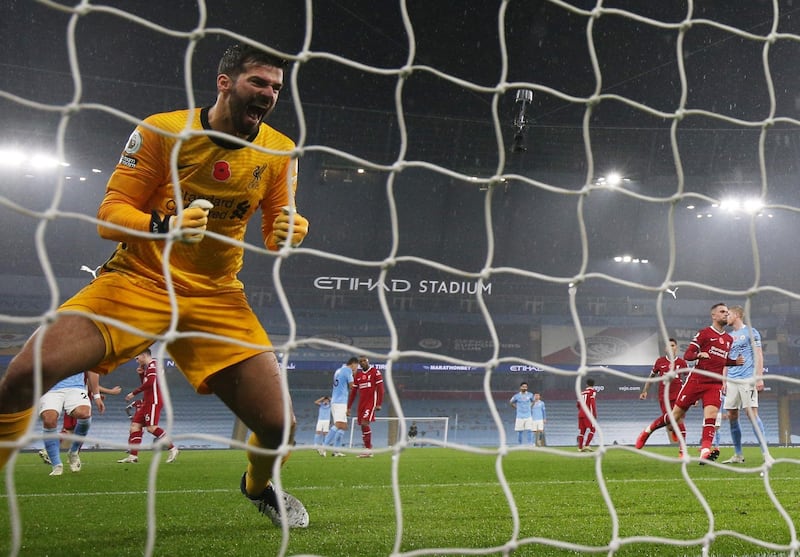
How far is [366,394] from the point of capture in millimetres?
12352

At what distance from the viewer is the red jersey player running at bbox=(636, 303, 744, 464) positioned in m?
7.26

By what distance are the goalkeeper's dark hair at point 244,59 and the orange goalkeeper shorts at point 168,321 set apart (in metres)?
0.92

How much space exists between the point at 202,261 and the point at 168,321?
0.98 feet

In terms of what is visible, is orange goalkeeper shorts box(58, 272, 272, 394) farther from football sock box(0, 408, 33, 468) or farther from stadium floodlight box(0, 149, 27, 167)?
stadium floodlight box(0, 149, 27, 167)

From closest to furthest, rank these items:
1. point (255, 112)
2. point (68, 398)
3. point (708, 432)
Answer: point (255, 112)
point (708, 432)
point (68, 398)

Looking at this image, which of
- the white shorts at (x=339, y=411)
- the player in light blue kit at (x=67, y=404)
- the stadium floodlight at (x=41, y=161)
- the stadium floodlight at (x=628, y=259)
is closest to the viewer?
the player in light blue kit at (x=67, y=404)

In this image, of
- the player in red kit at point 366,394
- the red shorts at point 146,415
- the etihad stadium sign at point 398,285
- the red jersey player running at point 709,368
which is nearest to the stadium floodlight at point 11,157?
the etihad stadium sign at point 398,285

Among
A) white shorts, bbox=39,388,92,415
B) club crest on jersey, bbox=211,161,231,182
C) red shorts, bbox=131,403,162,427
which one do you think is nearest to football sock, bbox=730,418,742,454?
red shorts, bbox=131,403,162,427

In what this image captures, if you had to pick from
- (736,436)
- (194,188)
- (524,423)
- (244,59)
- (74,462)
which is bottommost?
(74,462)

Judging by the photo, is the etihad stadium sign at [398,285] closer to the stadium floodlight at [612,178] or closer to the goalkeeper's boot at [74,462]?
the stadium floodlight at [612,178]

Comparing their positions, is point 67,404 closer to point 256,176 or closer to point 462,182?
point 256,176

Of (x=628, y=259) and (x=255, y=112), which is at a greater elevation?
(x=628, y=259)

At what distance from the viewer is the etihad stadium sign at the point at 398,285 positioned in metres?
26.2

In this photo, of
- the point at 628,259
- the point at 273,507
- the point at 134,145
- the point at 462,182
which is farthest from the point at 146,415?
the point at 628,259
